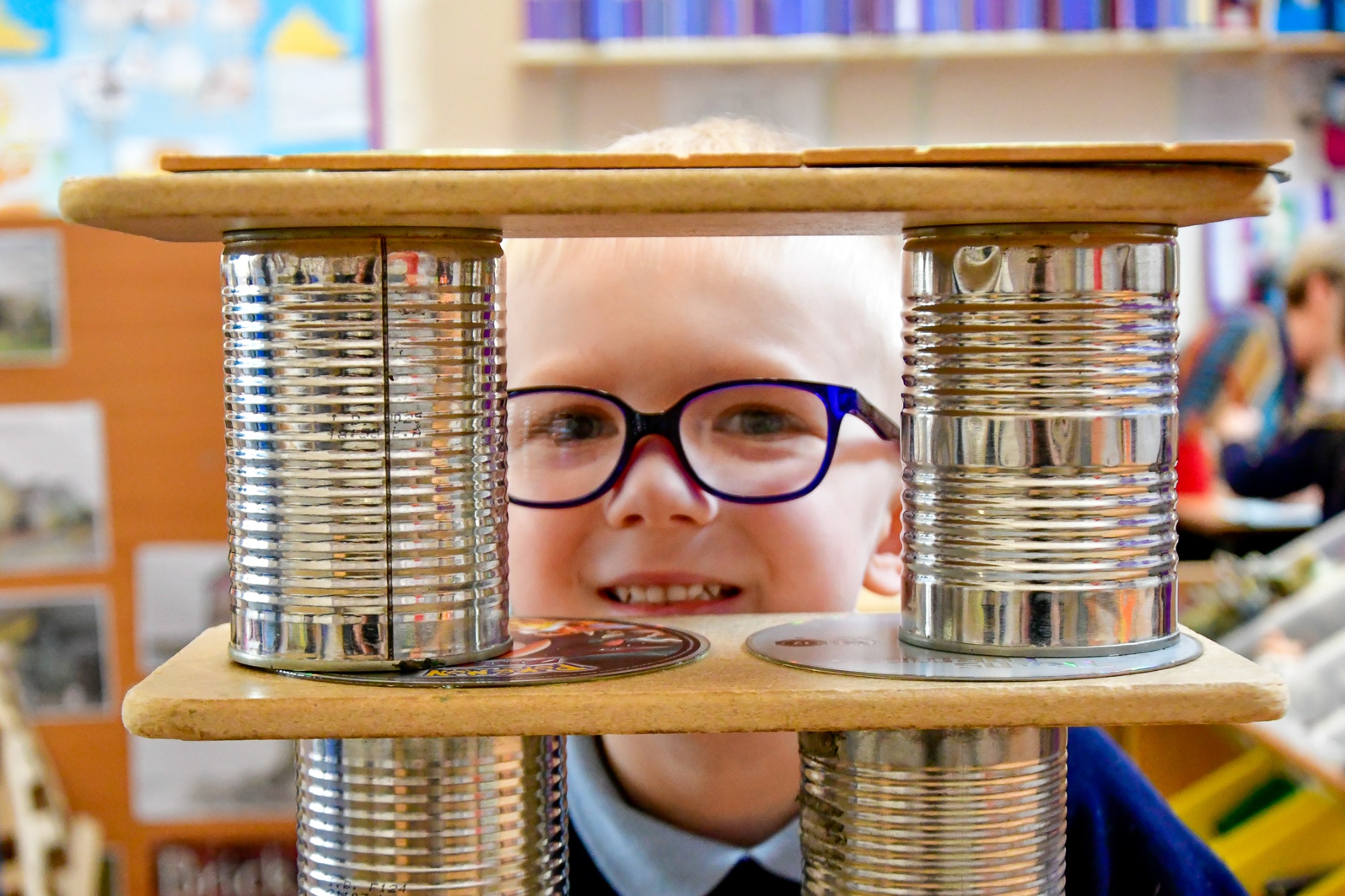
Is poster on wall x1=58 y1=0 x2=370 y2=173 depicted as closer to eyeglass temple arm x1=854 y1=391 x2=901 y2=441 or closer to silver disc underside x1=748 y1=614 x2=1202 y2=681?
eyeglass temple arm x1=854 y1=391 x2=901 y2=441

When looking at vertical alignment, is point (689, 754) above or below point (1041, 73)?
below

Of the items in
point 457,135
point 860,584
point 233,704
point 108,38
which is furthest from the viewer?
point 457,135

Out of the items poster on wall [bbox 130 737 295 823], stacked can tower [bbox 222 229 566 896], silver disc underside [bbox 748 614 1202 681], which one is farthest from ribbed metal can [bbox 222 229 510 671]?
poster on wall [bbox 130 737 295 823]

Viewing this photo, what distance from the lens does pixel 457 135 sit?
337cm

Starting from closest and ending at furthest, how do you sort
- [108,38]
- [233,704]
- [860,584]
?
[233,704] < [860,584] < [108,38]

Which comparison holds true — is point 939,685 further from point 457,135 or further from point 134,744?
point 457,135

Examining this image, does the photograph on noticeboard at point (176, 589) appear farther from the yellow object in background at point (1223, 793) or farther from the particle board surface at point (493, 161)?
the particle board surface at point (493, 161)

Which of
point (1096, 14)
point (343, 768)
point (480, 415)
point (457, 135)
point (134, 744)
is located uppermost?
point (1096, 14)

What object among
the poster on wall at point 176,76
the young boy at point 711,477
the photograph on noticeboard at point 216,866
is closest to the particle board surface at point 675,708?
the young boy at point 711,477

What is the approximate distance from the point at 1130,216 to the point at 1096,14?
9.62 feet

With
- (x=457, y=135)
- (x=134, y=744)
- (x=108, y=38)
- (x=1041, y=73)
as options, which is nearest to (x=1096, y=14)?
(x=1041, y=73)

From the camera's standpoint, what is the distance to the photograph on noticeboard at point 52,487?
8.00ft

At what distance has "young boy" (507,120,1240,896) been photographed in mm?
920

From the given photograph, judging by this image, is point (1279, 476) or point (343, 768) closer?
point (343, 768)
